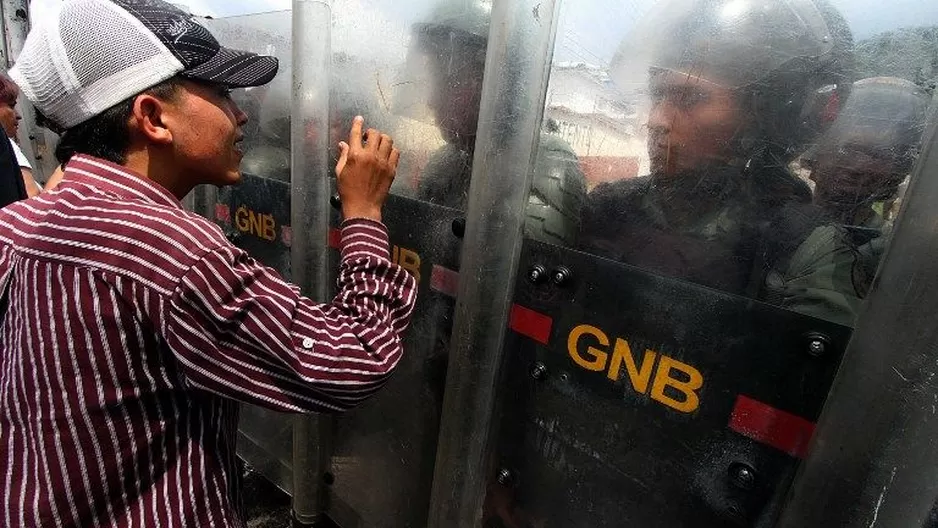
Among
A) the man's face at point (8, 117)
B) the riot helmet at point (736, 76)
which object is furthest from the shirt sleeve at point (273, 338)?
the man's face at point (8, 117)

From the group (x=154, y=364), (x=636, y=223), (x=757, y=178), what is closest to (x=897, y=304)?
(x=757, y=178)

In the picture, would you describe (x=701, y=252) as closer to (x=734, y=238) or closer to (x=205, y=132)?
(x=734, y=238)

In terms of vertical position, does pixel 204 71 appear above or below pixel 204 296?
above

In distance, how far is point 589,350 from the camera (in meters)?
1.19

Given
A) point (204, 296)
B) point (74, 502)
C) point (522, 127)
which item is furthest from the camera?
point (522, 127)

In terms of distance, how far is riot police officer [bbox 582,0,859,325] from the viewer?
0.88 m

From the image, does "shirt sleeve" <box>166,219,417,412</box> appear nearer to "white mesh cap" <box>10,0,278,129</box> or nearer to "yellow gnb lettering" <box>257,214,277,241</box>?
"white mesh cap" <box>10,0,278,129</box>

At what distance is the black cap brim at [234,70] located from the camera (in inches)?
39.9

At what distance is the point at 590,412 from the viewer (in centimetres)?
121

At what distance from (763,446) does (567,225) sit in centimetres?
61

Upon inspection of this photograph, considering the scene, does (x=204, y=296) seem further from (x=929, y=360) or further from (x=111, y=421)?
(x=929, y=360)

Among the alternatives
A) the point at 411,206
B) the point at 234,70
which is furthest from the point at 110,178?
the point at 411,206

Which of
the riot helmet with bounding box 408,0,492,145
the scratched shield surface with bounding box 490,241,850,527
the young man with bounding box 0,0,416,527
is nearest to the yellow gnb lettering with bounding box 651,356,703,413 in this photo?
the scratched shield surface with bounding box 490,241,850,527

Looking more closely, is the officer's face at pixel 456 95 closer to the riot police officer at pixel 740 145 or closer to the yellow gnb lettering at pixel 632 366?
the riot police officer at pixel 740 145
